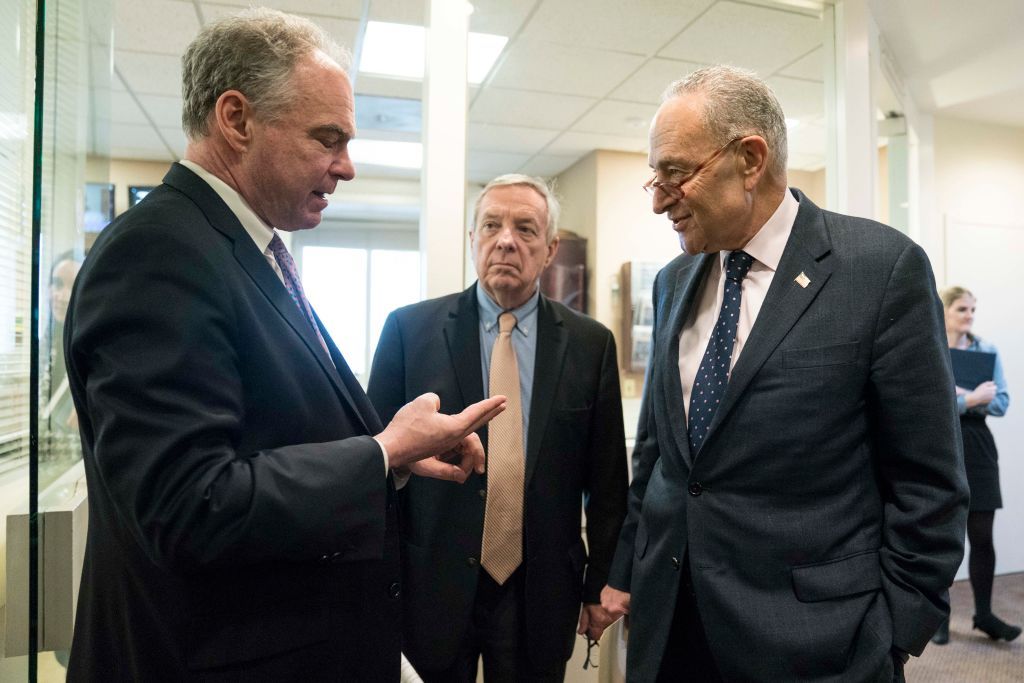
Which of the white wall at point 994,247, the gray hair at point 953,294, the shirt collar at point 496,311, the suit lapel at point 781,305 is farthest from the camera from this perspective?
the white wall at point 994,247

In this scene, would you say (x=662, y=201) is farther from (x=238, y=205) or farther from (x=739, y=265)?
(x=238, y=205)

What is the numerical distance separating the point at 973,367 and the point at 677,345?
2637mm

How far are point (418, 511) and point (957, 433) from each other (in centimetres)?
100

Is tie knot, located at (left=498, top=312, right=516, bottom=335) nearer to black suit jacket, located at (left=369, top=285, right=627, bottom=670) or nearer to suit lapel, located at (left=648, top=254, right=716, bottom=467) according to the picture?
black suit jacket, located at (left=369, top=285, right=627, bottom=670)

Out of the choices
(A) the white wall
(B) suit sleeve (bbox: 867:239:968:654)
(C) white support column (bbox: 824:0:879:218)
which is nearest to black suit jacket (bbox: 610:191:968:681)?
(B) suit sleeve (bbox: 867:239:968:654)

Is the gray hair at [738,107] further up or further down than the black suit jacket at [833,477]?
further up

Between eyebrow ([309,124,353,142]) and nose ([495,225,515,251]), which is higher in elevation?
eyebrow ([309,124,353,142])

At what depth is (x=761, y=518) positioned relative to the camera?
3.45 ft

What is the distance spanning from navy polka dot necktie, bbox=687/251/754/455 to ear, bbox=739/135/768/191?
0.13m

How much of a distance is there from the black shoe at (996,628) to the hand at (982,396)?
3.31ft

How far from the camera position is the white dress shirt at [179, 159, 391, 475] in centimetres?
84

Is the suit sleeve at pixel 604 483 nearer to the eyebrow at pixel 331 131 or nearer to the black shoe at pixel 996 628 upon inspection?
the eyebrow at pixel 331 131

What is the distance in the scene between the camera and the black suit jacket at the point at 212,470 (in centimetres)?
67

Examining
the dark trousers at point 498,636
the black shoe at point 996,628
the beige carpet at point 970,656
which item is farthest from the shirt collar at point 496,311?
the black shoe at point 996,628
